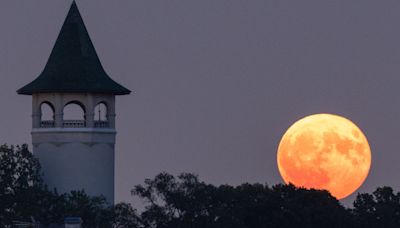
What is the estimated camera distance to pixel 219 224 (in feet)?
655

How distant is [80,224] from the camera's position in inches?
7820

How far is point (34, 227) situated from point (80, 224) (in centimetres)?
298

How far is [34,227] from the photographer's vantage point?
19912 cm

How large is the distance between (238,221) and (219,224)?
1.22 m

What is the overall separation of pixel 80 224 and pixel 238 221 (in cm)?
1000

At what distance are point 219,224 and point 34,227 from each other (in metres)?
11.7

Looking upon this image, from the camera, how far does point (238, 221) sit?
19938 centimetres

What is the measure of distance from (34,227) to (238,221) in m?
12.9
